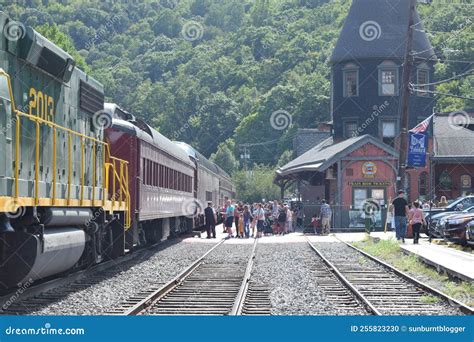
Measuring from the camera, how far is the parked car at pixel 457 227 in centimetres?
2525

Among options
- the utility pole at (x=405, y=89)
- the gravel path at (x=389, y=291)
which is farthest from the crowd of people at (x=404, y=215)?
the gravel path at (x=389, y=291)

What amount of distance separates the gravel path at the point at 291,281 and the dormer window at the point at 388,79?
28.0m

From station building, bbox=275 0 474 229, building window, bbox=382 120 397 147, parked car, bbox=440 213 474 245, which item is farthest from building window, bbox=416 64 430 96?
parked car, bbox=440 213 474 245

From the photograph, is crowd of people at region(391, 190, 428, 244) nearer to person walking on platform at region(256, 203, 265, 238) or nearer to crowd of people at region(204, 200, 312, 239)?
crowd of people at region(204, 200, 312, 239)

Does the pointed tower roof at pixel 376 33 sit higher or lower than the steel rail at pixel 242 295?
higher

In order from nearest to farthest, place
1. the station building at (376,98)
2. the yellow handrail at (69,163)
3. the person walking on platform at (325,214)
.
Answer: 1. the yellow handrail at (69,163)
2. the person walking on platform at (325,214)
3. the station building at (376,98)

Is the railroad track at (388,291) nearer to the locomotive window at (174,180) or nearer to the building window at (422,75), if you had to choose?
the locomotive window at (174,180)

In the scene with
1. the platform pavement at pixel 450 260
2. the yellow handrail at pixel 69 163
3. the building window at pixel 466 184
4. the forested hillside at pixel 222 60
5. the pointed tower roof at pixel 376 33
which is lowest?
the platform pavement at pixel 450 260

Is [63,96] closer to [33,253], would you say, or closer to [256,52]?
[33,253]

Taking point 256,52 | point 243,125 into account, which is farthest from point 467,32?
point 256,52

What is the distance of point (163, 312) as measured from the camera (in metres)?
11.5

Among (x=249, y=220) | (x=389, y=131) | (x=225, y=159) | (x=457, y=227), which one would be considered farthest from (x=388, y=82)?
(x=225, y=159)
